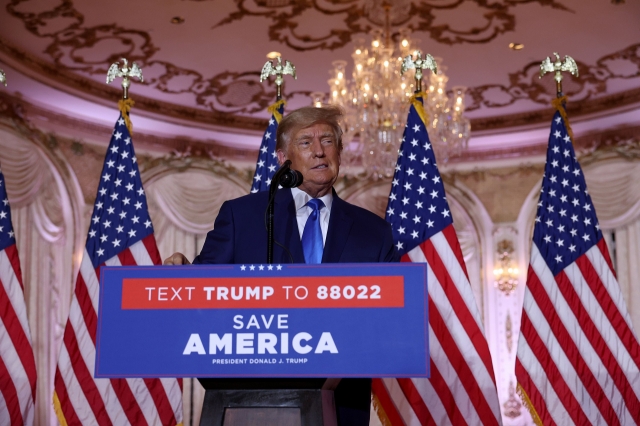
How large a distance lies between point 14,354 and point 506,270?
610 cm

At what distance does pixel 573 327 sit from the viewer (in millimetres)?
4312

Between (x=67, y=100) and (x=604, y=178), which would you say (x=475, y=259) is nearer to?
(x=604, y=178)

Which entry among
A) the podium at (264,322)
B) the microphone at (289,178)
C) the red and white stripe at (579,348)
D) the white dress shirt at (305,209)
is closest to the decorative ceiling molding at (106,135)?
the red and white stripe at (579,348)

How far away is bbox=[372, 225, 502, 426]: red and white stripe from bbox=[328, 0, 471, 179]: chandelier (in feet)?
8.86

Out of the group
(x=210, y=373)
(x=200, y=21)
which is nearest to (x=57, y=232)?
(x=200, y=21)

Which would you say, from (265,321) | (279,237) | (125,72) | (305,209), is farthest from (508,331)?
(265,321)

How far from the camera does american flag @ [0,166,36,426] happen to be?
434 cm

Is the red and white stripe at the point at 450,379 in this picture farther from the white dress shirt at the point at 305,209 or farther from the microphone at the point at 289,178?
the microphone at the point at 289,178

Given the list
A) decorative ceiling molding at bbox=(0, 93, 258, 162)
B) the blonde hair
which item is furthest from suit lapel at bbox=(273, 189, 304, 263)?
decorative ceiling molding at bbox=(0, 93, 258, 162)

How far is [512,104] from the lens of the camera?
8438 millimetres

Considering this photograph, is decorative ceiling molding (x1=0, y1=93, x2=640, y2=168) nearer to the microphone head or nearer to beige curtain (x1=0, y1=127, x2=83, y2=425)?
beige curtain (x1=0, y1=127, x2=83, y2=425)

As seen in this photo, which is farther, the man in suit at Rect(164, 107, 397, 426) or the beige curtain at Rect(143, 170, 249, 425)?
the beige curtain at Rect(143, 170, 249, 425)

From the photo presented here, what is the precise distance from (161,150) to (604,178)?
5008mm

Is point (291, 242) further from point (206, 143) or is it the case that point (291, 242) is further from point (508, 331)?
point (508, 331)
